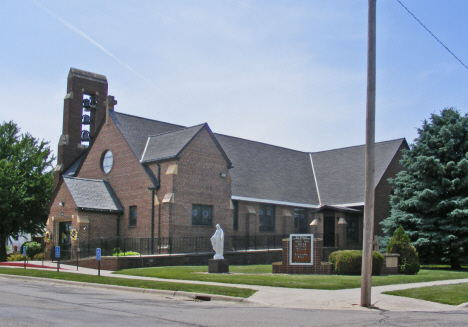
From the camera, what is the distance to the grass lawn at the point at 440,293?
51.0 ft

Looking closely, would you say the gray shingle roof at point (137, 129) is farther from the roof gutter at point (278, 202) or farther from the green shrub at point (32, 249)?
the green shrub at point (32, 249)

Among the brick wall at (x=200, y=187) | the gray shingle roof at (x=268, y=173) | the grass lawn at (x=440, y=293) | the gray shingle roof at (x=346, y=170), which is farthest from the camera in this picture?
the gray shingle roof at (x=346, y=170)

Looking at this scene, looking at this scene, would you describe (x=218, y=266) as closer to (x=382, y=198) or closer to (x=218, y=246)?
(x=218, y=246)

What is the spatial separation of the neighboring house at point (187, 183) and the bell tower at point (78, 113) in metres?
0.08

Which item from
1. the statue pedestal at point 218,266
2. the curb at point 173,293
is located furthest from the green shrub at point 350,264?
the curb at point 173,293

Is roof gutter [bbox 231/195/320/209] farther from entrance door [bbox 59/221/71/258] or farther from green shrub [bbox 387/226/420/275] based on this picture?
green shrub [bbox 387/226/420/275]

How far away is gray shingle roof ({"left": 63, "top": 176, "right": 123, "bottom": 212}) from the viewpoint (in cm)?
3312

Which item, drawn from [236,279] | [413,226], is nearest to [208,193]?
[413,226]

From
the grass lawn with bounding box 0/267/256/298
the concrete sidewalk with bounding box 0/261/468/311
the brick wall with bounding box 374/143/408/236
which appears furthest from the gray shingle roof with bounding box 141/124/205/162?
the concrete sidewalk with bounding box 0/261/468/311

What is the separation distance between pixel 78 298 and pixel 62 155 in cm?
2987

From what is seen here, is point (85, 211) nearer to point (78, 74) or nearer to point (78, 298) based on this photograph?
point (78, 74)

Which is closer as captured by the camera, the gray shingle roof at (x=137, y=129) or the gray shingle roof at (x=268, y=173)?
the gray shingle roof at (x=137, y=129)

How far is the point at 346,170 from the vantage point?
4456 cm

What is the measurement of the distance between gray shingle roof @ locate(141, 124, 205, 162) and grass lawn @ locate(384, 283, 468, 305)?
18.2 meters
